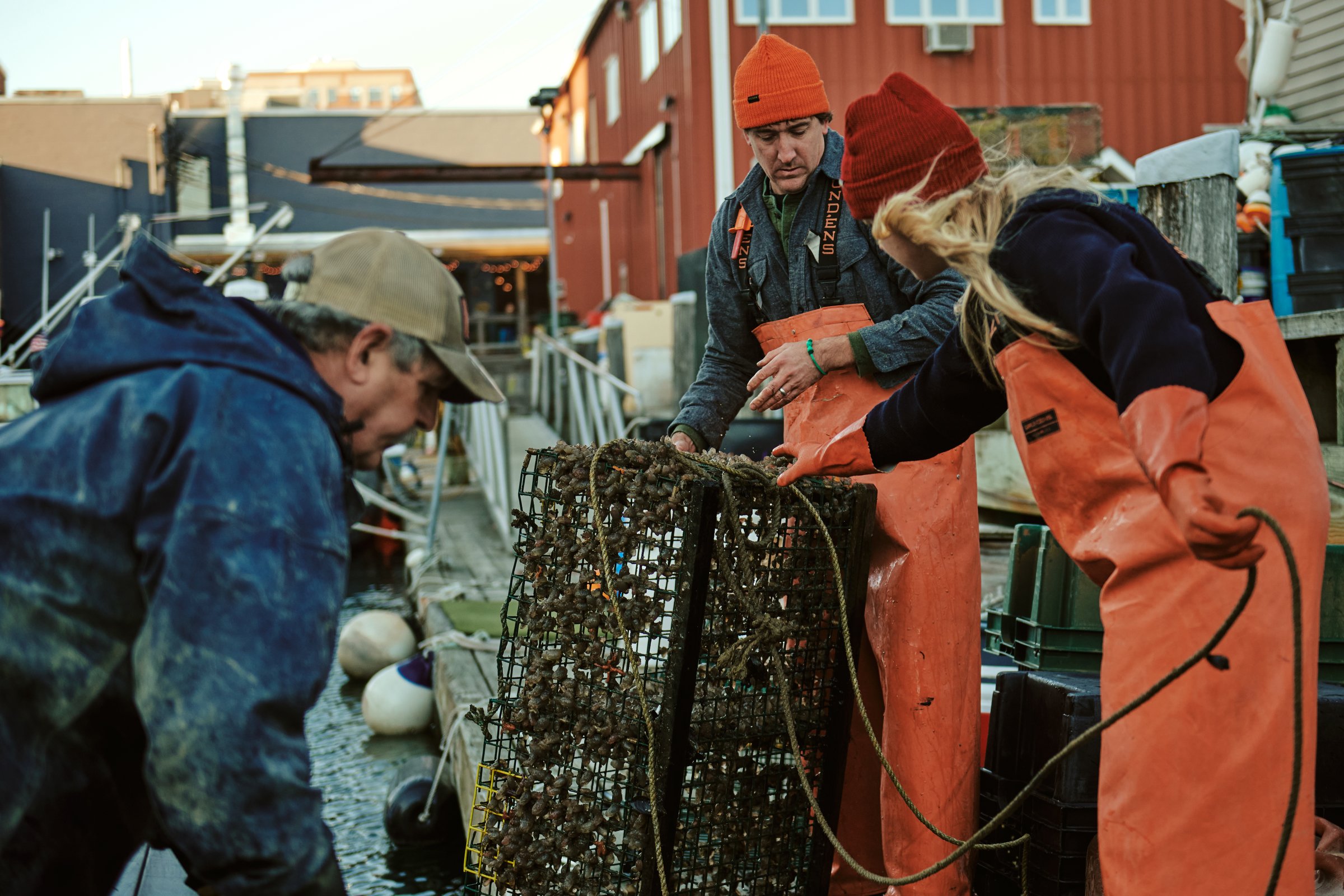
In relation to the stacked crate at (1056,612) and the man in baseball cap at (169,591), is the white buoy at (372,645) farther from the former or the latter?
the man in baseball cap at (169,591)

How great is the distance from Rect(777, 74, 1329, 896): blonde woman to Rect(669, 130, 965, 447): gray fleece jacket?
0.73 m

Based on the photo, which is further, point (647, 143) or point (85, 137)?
point (85, 137)

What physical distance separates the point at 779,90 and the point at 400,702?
4.57 m

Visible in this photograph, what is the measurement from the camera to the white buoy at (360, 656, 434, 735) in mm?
6574

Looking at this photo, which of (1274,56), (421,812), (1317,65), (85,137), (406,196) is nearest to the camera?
(421,812)

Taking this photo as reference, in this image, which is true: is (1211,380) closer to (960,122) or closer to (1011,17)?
(960,122)

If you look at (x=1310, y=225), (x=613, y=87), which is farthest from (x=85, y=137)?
(x=1310, y=225)

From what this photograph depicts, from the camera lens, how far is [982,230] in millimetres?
2211

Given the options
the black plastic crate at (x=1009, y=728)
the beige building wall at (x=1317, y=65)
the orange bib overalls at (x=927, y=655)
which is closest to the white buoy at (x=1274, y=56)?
the beige building wall at (x=1317, y=65)

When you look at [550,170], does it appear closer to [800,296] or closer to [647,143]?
[647,143]

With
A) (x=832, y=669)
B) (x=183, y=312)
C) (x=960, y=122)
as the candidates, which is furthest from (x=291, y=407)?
(x=832, y=669)

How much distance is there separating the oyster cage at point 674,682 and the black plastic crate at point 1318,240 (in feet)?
15.2

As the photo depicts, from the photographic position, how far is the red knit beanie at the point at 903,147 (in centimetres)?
234

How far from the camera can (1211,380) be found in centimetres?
181
